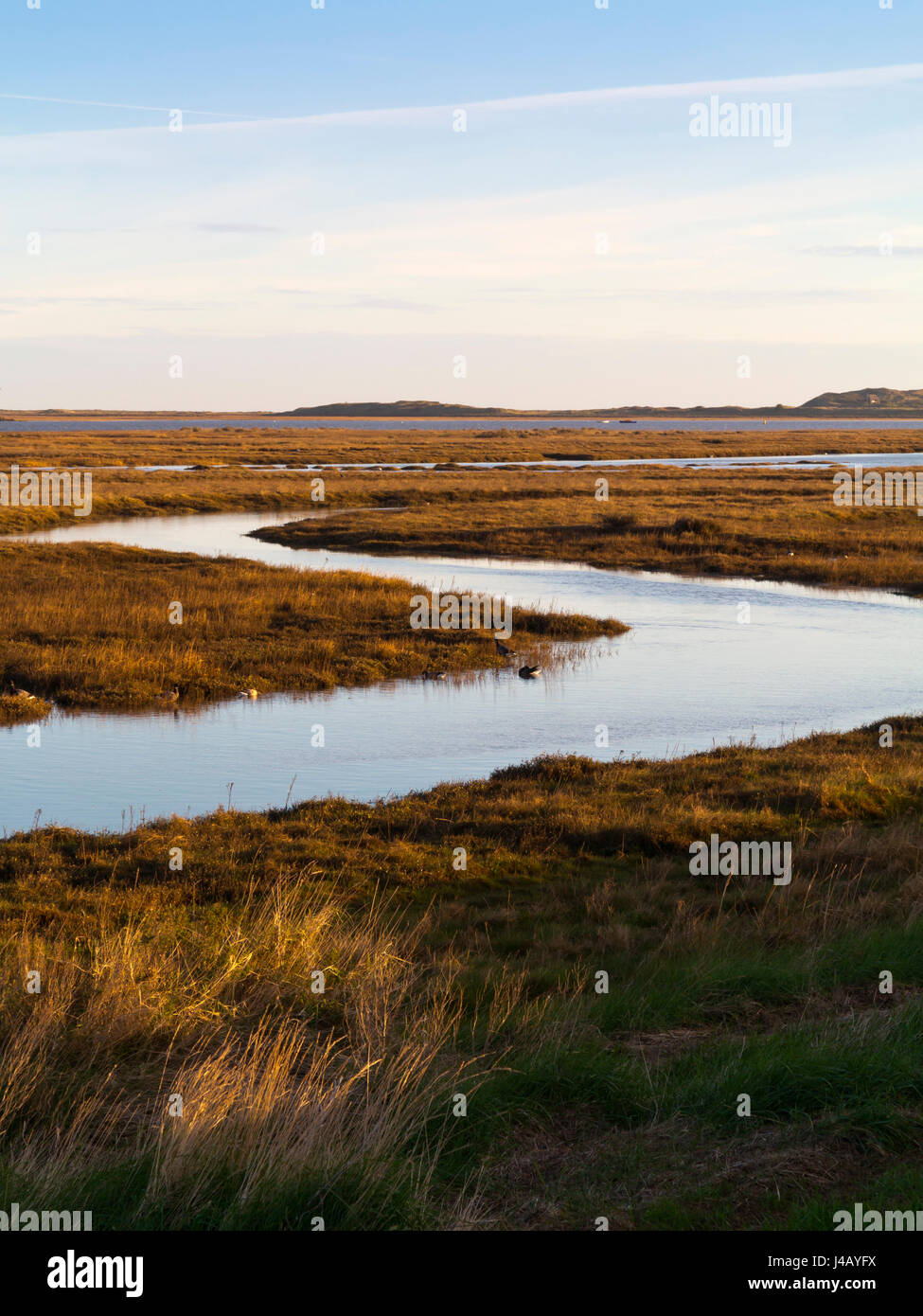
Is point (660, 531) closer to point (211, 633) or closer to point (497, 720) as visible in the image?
point (211, 633)

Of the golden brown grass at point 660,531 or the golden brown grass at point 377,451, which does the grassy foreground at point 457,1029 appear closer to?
the golden brown grass at point 660,531

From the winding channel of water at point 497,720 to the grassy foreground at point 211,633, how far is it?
1060mm

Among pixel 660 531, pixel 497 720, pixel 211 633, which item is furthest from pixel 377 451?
pixel 497 720

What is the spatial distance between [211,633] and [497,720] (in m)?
8.91

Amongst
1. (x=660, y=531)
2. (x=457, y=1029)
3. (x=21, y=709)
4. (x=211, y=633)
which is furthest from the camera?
(x=660, y=531)

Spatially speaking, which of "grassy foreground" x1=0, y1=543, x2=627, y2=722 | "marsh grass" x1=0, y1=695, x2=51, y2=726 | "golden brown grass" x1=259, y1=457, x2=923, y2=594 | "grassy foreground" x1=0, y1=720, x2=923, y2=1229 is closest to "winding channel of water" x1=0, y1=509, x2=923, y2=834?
"marsh grass" x1=0, y1=695, x2=51, y2=726

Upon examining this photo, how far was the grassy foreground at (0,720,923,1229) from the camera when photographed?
5.20 metres

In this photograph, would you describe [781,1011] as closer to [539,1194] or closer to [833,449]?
[539,1194]

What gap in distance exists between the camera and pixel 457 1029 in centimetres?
718

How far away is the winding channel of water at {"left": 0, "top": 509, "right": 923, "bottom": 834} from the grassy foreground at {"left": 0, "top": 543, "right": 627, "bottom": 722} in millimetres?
1060

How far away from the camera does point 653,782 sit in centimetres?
1609

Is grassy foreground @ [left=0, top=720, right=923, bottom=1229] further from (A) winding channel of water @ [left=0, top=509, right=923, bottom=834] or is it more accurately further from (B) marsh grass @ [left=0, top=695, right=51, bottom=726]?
(B) marsh grass @ [left=0, top=695, right=51, bottom=726]

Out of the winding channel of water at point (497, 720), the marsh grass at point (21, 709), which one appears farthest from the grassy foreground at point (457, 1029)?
the marsh grass at point (21, 709)

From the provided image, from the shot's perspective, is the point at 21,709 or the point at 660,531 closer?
the point at 21,709
